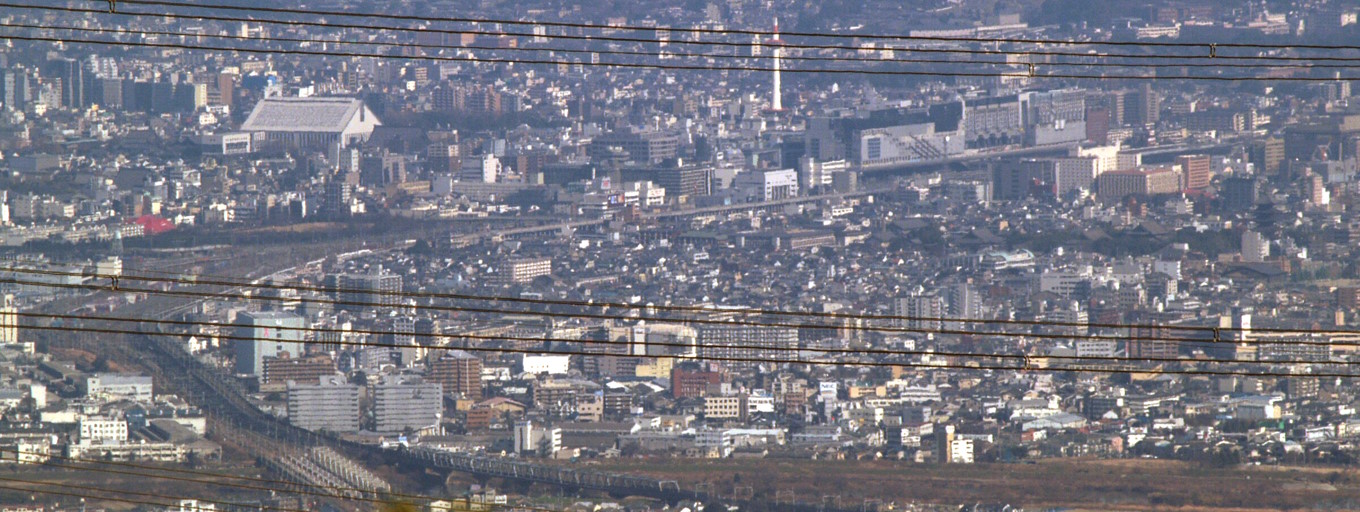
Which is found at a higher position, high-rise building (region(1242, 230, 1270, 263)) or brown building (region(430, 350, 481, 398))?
high-rise building (region(1242, 230, 1270, 263))

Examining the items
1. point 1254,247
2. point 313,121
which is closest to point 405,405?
point 1254,247

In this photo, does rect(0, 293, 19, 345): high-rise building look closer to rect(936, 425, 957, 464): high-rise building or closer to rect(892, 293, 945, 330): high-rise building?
rect(936, 425, 957, 464): high-rise building

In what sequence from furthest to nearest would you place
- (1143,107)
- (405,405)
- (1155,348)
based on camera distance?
(1143,107) < (1155,348) < (405,405)

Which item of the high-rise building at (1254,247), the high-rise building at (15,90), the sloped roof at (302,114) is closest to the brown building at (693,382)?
the high-rise building at (1254,247)

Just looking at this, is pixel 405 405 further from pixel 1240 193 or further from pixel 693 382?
pixel 1240 193

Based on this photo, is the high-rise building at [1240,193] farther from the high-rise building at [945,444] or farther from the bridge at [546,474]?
the bridge at [546,474]

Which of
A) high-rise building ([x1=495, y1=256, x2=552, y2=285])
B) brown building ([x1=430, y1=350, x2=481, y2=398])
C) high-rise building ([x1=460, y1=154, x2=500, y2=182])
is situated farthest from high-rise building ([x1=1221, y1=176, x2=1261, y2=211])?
brown building ([x1=430, y1=350, x2=481, y2=398])

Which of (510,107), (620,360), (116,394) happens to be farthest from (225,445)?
(510,107)
